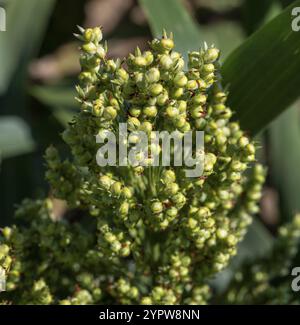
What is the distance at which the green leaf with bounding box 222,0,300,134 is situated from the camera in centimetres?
161

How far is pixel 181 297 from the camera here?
1.73 metres

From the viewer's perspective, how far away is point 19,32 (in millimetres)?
2650

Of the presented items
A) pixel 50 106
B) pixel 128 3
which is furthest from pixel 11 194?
pixel 128 3

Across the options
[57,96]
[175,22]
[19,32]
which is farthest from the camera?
[57,96]

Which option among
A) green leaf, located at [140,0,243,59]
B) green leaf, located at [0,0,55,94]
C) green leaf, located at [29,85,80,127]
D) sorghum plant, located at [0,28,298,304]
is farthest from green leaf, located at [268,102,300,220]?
green leaf, located at [0,0,55,94]

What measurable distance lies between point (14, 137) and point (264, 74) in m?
1.10

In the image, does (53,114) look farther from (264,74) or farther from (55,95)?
(264,74)

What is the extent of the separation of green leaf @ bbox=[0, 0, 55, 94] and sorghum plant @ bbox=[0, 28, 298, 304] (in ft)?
3.53

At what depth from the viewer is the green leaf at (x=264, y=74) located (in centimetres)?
161

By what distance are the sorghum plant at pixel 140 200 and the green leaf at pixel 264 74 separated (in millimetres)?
88

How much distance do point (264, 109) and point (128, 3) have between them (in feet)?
7.76

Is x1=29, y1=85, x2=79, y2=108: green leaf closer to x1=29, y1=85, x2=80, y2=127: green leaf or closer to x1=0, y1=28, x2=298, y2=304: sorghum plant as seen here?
x1=29, y1=85, x2=80, y2=127: green leaf

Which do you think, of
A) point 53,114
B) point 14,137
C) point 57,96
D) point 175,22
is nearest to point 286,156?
point 175,22

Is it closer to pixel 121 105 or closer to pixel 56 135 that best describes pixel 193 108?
pixel 121 105
